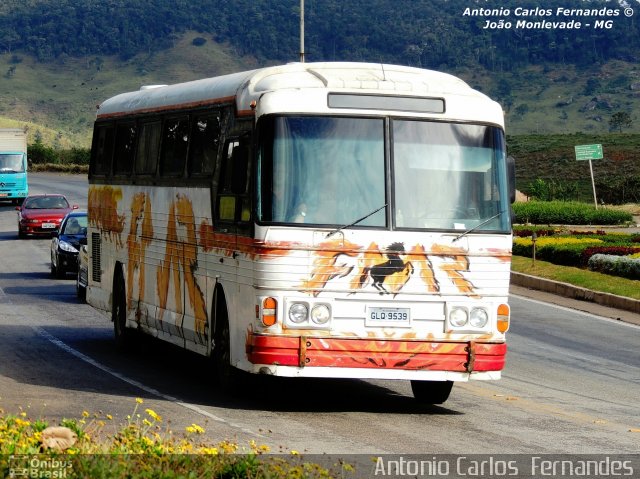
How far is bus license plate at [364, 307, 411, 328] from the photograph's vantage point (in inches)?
486

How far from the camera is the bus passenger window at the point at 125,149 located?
17.4 meters

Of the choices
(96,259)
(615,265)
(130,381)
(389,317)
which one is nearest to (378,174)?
(389,317)

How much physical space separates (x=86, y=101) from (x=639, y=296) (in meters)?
159

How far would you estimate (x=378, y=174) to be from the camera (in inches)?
495

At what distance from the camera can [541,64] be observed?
19688cm

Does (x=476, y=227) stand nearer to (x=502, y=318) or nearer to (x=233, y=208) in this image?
A: (x=502, y=318)

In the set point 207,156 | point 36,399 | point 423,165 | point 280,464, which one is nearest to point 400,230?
point 423,165

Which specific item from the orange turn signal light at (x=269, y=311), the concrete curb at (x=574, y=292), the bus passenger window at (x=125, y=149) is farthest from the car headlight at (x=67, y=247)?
the orange turn signal light at (x=269, y=311)

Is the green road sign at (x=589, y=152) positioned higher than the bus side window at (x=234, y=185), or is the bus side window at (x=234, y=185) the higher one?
the green road sign at (x=589, y=152)

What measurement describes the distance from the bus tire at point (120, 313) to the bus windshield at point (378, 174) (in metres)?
5.93

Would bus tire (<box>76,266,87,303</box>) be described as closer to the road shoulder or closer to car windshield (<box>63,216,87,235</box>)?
car windshield (<box>63,216,87,235</box>)

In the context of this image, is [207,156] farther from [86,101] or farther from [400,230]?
[86,101]

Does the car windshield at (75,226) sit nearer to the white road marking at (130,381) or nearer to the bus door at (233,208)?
the white road marking at (130,381)

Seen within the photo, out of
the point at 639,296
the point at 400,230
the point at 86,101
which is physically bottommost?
the point at 639,296
